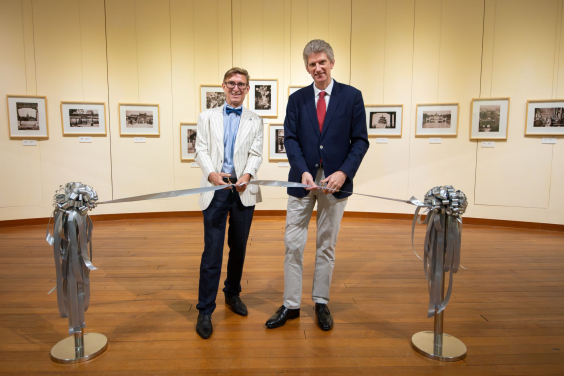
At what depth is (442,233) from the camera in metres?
2.51

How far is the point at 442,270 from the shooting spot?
256 centimetres

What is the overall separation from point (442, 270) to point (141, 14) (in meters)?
6.55

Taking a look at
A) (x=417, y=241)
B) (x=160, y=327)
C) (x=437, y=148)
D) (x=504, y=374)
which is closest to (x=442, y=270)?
(x=504, y=374)

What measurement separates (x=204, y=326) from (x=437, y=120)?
565 centimetres

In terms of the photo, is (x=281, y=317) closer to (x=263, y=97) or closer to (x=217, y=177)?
(x=217, y=177)

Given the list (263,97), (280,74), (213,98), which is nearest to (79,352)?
(213,98)

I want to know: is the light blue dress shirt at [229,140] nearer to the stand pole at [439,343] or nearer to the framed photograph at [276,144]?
the stand pole at [439,343]

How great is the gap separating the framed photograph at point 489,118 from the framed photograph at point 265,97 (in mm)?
3460

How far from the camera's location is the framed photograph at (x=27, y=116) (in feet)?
20.5

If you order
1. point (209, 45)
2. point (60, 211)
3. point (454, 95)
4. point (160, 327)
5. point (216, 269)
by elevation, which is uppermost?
point (209, 45)

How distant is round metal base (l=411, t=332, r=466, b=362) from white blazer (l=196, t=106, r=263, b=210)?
1557 mm

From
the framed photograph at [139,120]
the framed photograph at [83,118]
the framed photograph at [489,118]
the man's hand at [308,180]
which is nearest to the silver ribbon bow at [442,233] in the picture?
the man's hand at [308,180]

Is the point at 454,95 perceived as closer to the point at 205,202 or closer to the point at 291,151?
the point at 291,151

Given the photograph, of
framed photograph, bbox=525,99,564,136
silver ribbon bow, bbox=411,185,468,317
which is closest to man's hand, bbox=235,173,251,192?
silver ribbon bow, bbox=411,185,468,317
